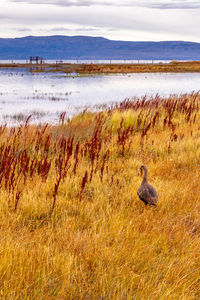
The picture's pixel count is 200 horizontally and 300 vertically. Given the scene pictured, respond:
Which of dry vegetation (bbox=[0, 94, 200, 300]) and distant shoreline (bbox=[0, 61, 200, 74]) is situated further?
distant shoreline (bbox=[0, 61, 200, 74])

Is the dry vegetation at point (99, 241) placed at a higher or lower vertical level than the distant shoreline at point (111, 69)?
lower

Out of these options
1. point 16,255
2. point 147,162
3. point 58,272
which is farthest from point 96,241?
point 147,162

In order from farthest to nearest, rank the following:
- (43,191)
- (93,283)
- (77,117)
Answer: (77,117) < (43,191) < (93,283)

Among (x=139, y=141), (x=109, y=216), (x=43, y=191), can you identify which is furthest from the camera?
(x=139, y=141)

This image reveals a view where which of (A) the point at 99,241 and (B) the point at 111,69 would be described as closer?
(A) the point at 99,241

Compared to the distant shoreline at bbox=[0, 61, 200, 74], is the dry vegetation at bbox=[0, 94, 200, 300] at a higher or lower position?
lower

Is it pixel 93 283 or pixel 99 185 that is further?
pixel 99 185

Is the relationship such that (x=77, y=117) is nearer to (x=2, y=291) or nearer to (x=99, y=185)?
(x=99, y=185)

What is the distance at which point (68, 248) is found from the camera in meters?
2.88

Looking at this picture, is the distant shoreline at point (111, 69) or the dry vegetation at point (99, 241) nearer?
the dry vegetation at point (99, 241)

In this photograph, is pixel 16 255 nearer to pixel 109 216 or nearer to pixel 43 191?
pixel 109 216

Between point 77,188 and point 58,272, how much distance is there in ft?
6.83

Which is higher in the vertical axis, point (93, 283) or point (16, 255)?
point (16, 255)

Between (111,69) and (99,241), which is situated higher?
(111,69)
